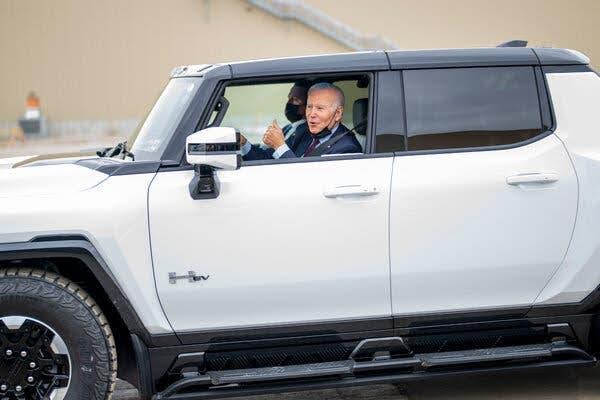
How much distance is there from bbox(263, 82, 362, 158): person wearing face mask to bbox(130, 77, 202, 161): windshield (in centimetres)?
42

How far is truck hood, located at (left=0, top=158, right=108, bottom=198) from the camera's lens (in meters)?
4.64

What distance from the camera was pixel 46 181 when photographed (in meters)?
4.67

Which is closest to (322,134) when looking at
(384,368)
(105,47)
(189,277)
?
(189,277)

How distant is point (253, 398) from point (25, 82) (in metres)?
30.5

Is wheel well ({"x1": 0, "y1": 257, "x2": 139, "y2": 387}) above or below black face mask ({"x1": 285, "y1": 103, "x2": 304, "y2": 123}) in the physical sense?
below

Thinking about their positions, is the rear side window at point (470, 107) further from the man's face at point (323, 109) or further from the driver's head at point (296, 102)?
the driver's head at point (296, 102)

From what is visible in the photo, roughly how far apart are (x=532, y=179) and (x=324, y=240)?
Answer: 38.9 inches

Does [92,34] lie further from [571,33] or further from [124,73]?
[571,33]

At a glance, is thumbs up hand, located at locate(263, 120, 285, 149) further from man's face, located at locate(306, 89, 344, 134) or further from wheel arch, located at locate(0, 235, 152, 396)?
wheel arch, located at locate(0, 235, 152, 396)

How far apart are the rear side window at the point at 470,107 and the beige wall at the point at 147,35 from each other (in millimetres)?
28534

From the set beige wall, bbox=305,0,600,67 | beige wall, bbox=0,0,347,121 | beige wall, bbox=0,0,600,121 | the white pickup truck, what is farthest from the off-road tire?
beige wall, bbox=0,0,347,121

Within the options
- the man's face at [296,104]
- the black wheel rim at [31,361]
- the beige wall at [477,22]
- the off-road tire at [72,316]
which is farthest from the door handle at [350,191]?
the beige wall at [477,22]

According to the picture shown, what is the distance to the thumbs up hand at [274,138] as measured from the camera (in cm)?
502

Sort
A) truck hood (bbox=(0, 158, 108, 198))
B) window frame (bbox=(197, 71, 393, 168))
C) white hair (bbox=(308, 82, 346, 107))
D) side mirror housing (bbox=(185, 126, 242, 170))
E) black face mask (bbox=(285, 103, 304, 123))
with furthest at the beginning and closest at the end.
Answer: black face mask (bbox=(285, 103, 304, 123)) → white hair (bbox=(308, 82, 346, 107)) → window frame (bbox=(197, 71, 393, 168)) → truck hood (bbox=(0, 158, 108, 198)) → side mirror housing (bbox=(185, 126, 242, 170))
